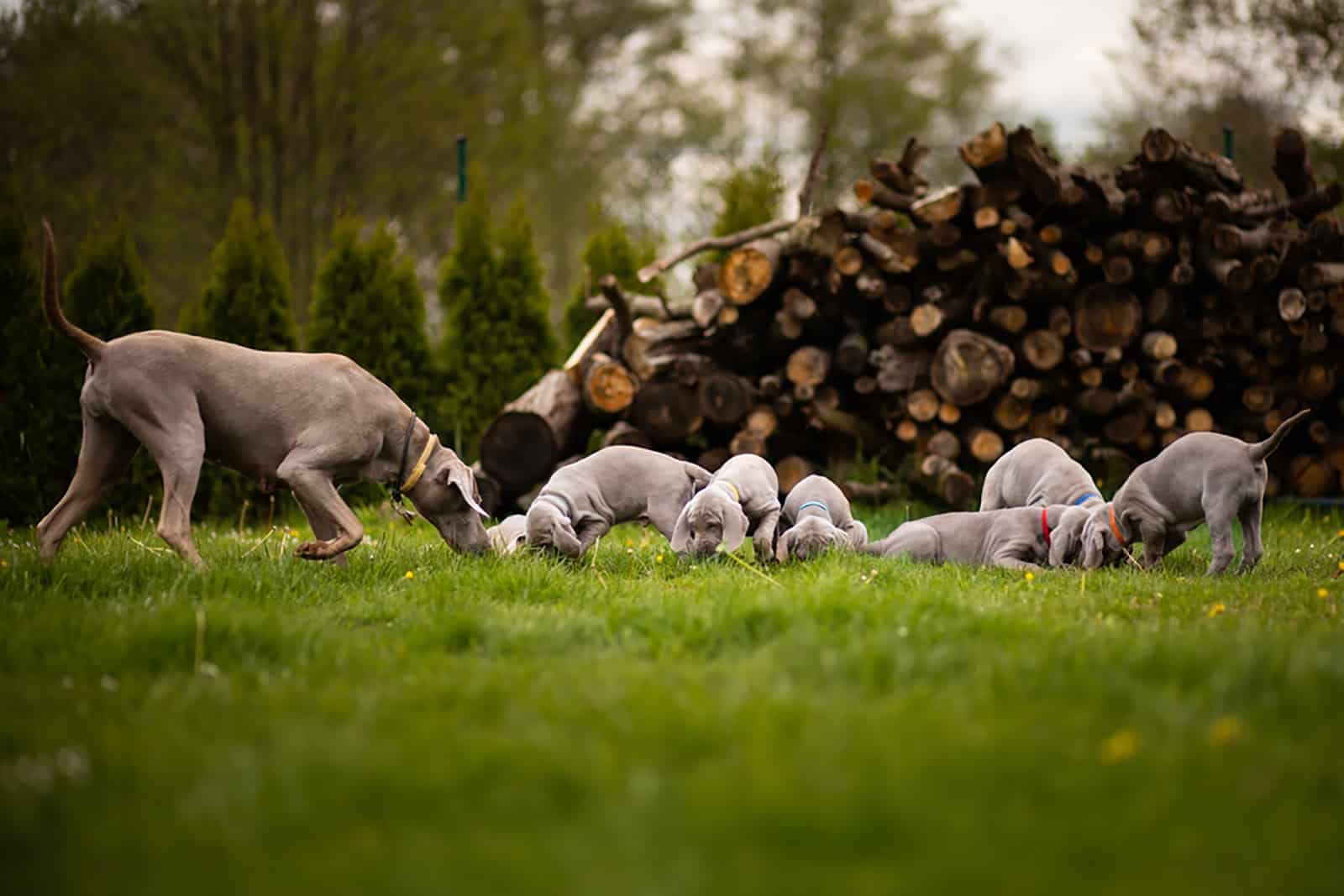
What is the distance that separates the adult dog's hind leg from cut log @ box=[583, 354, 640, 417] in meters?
4.29

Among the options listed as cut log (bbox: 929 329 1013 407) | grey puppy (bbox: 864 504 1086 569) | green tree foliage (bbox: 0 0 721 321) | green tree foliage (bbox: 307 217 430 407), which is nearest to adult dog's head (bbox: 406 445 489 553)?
grey puppy (bbox: 864 504 1086 569)

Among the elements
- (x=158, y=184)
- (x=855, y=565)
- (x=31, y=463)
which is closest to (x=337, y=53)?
(x=158, y=184)

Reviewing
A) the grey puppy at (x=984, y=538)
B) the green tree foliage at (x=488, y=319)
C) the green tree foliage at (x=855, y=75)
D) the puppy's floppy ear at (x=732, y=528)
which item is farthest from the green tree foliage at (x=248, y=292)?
the green tree foliage at (x=855, y=75)

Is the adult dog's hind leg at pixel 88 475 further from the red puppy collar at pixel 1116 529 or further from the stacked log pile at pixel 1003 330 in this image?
the red puppy collar at pixel 1116 529

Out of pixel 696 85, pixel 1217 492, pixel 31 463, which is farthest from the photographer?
pixel 696 85

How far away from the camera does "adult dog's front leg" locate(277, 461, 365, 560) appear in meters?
5.04

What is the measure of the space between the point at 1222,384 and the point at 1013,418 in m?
2.09

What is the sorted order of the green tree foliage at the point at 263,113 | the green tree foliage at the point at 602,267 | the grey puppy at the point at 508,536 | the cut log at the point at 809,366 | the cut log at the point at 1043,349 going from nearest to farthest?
the grey puppy at the point at 508,536 → the cut log at the point at 1043,349 → the cut log at the point at 809,366 → the green tree foliage at the point at 602,267 → the green tree foliage at the point at 263,113

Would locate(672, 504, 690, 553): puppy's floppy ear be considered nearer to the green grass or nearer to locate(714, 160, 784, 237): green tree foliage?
the green grass

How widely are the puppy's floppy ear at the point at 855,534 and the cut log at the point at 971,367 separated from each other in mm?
2498

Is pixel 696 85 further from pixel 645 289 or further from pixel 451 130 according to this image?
pixel 645 289

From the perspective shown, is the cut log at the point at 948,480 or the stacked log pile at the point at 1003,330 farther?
the stacked log pile at the point at 1003,330

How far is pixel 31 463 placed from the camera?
9180mm

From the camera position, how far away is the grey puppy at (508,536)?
5.87 metres
